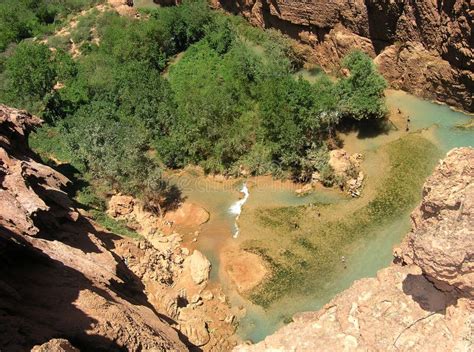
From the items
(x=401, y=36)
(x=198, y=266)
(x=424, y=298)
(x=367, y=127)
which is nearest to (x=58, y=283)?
(x=198, y=266)

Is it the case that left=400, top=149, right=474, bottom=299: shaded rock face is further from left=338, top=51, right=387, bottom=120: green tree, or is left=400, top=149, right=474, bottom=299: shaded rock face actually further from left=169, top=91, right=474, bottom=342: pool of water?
left=338, top=51, right=387, bottom=120: green tree

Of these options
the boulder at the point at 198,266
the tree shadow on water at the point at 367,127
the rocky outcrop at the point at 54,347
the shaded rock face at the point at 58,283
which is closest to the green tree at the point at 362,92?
the tree shadow on water at the point at 367,127

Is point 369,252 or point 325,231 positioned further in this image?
point 325,231

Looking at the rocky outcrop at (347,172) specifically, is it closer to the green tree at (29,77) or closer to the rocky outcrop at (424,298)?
the rocky outcrop at (424,298)

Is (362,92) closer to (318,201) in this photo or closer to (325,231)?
(318,201)

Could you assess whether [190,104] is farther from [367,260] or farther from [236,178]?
[367,260]

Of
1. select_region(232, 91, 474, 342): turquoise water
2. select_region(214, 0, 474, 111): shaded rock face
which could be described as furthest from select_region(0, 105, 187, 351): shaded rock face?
select_region(214, 0, 474, 111): shaded rock face

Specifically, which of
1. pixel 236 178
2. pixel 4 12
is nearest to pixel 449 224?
pixel 236 178
